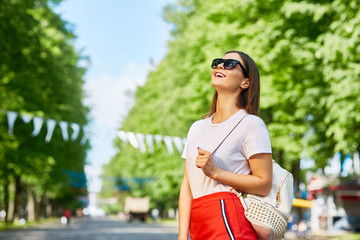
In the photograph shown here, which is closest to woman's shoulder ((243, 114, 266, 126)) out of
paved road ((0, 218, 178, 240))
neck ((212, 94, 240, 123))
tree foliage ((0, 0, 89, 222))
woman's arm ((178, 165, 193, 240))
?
neck ((212, 94, 240, 123))

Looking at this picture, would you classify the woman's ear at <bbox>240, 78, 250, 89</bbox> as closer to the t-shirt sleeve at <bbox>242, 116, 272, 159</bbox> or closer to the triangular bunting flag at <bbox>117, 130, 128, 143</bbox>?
the t-shirt sleeve at <bbox>242, 116, 272, 159</bbox>

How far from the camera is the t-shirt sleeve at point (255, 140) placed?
263 cm

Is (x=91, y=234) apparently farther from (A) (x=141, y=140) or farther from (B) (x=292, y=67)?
(B) (x=292, y=67)

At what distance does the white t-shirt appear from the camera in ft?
8.72

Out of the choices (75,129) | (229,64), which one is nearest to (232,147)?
(229,64)

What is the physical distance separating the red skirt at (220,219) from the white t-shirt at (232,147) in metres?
0.05

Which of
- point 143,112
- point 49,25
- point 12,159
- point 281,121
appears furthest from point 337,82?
point 143,112

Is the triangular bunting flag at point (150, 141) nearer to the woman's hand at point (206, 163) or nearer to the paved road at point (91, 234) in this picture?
the paved road at point (91, 234)

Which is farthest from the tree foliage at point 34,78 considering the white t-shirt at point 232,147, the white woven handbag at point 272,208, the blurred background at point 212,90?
the white woven handbag at point 272,208

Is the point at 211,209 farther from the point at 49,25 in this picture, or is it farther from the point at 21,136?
the point at 21,136

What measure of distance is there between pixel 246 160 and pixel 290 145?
1944cm

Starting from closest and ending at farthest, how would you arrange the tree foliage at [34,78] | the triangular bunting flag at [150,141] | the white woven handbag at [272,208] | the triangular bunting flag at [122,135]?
the white woven handbag at [272,208]
the triangular bunting flag at [122,135]
the tree foliage at [34,78]
the triangular bunting flag at [150,141]

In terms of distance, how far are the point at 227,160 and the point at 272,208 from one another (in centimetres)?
31

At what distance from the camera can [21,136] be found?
3014cm
